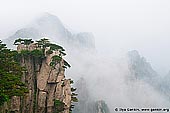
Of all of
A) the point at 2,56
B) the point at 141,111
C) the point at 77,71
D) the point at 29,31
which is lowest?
the point at 141,111

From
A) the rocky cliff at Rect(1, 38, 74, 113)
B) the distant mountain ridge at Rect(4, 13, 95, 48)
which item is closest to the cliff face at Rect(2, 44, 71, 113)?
the rocky cliff at Rect(1, 38, 74, 113)

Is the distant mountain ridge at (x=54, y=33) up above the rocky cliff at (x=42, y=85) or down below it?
above

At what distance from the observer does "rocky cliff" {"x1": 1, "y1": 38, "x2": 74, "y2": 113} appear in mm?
35531

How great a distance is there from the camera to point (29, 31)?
10150cm

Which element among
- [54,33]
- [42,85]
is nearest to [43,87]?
[42,85]

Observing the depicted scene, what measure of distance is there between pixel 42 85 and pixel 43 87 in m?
0.26

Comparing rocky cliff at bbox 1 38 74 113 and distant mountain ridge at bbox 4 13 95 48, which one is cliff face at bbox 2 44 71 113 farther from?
distant mountain ridge at bbox 4 13 95 48

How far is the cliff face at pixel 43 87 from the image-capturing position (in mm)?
35500

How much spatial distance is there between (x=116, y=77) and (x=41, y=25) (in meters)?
32.2

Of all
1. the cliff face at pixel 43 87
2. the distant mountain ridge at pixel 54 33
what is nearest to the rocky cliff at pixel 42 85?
the cliff face at pixel 43 87

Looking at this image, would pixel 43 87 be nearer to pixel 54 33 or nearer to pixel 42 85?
pixel 42 85

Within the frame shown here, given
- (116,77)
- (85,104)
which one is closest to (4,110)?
(85,104)

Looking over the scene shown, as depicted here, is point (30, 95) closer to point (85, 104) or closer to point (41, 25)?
point (85, 104)

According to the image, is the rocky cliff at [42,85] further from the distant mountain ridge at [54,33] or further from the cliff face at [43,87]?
the distant mountain ridge at [54,33]
